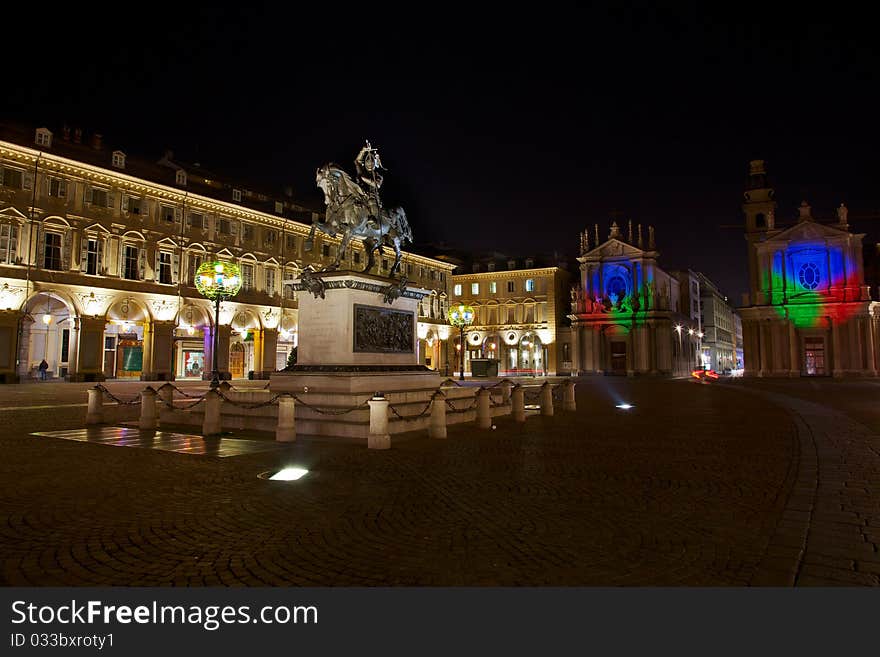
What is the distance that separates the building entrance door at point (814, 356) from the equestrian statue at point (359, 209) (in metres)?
55.3

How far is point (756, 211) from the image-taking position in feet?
212

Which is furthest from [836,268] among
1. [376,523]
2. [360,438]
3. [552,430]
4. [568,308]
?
[376,523]

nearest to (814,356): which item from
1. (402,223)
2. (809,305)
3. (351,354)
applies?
(809,305)

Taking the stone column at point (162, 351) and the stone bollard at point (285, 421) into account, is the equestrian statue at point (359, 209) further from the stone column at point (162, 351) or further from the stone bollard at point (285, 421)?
the stone column at point (162, 351)

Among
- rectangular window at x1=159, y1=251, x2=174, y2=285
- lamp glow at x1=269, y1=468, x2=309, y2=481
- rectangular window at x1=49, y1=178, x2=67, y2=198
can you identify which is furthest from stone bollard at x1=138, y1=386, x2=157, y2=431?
rectangular window at x1=159, y1=251, x2=174, y2=285

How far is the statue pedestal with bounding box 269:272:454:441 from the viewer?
13.3 metres

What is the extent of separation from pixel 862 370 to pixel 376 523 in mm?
61939

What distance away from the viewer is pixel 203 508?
6.11m

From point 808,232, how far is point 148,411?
63983 mm

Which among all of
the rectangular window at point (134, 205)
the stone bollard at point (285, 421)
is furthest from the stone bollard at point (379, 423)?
the rectangular window at point (134, 205)

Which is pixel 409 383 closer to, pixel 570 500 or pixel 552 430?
pixel 552 430

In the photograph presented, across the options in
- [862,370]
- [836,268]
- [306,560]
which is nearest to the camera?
[306,560]

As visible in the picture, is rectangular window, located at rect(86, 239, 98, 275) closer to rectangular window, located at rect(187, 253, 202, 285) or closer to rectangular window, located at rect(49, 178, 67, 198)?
rectangular window, located at rect(49, 178, 67, 198)

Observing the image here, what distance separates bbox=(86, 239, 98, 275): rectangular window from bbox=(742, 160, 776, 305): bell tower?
2399 inches
